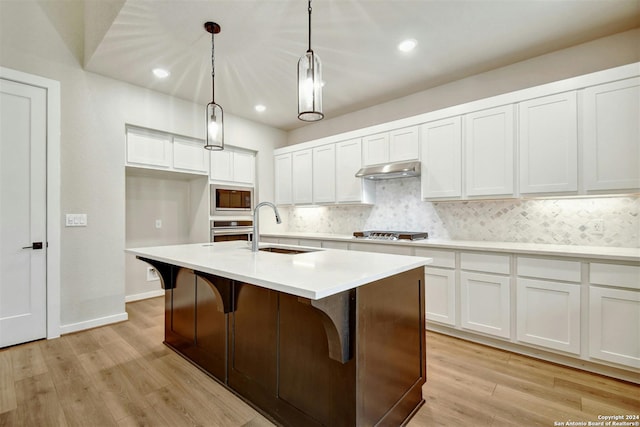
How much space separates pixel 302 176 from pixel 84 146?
107 inches

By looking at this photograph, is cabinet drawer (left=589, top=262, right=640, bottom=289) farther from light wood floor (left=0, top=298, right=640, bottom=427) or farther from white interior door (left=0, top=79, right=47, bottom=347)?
white interior door (left=0, top=79, right=47, bottom=347)

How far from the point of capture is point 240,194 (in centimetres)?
479

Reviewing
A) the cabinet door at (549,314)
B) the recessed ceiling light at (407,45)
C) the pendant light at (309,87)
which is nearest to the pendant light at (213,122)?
the pendant light at (309,87)

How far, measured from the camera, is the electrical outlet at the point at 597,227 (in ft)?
8.53

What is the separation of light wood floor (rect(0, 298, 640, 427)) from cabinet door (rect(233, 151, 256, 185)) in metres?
2.73

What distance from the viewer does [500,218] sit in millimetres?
3141

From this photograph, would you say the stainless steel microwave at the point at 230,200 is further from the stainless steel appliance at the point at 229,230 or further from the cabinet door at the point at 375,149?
the cabinet door at the point at 375,149

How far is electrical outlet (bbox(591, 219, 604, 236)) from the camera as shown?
2.60 meters

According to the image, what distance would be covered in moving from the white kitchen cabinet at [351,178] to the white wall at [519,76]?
543 millimetres

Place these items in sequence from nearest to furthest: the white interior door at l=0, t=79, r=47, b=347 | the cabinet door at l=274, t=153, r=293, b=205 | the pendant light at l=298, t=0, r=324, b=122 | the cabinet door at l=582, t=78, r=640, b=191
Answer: the pendant light at l=298, t=0, r=324, b=122, the cabinet door at l=582, t=78, r=640, b=191, the white interior door at l=0, t=79, r=47, b=347, the cabinet door at l=274, t=153, r=293, b=205

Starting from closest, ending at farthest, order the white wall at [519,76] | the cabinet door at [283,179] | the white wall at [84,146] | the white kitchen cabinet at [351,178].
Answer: the white wall at [519,76]
the white wall at [84,146]
the white kitchen cabinet at [351,178]
the cabinet door at [283,179]

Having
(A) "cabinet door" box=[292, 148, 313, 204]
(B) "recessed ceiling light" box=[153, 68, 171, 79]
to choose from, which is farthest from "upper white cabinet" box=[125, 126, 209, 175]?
(A) "cabinet door" box=[292, 148, 313, 204]

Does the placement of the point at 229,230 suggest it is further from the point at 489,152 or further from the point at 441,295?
the point at 489,152

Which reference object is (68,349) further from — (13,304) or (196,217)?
(196,217)
